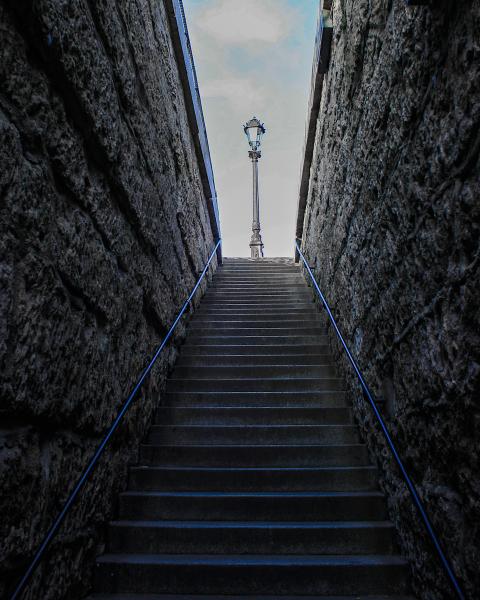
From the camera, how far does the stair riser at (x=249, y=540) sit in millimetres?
2145

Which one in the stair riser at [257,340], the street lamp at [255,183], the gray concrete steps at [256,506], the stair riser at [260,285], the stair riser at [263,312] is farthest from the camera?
the street lamp at [255,183]

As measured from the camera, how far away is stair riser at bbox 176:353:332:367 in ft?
12.6

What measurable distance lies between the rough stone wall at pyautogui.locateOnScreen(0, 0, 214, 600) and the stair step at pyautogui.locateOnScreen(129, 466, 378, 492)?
0.21 meters

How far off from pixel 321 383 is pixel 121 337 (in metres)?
1.79

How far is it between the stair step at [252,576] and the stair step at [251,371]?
172 cm

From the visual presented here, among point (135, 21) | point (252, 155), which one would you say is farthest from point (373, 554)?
point (252, 155)

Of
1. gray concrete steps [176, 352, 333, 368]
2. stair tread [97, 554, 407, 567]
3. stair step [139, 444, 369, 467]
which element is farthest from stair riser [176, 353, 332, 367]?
stair tread [97, 554, 407, 567]

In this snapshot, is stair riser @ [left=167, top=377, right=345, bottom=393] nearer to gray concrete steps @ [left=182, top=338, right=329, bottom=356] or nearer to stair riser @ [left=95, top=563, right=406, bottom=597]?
gray concrete steps @ [left=182, top=338, right=329, bottom=356]

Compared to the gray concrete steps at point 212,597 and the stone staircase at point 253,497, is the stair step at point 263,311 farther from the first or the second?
the gray concrete steps at point 212,597

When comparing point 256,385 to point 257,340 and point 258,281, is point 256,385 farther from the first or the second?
point 258,281

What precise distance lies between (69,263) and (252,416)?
6.20ft

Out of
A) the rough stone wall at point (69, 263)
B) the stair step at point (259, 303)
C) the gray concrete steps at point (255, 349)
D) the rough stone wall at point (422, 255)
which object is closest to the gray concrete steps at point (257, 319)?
the stair step at point (259, 303)

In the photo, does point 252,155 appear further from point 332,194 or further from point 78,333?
point 78,333

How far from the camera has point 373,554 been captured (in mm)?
2113
